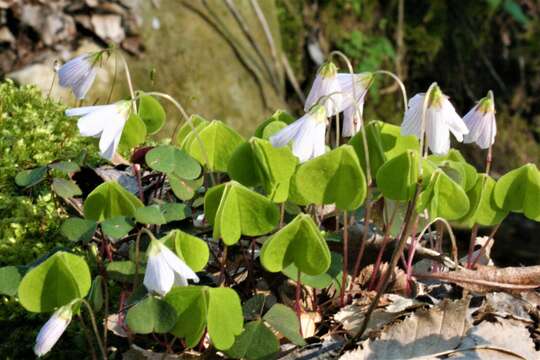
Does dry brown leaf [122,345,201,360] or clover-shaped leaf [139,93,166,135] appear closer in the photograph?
dry brown leaf [122,345,201,360]

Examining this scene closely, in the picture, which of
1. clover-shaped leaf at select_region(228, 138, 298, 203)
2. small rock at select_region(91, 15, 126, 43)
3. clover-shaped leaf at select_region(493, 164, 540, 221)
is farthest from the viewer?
small rock at select_region(91, 15, 126, 43)

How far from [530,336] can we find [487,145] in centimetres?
42

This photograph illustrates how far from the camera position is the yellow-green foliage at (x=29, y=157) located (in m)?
2.02

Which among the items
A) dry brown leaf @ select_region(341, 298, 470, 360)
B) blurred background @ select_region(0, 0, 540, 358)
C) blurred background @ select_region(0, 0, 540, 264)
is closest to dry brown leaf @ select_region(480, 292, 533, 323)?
dry brown leaf @ select_region(341, 298, 470, 360)

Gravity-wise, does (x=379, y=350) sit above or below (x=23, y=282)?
below

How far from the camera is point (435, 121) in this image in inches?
65.1

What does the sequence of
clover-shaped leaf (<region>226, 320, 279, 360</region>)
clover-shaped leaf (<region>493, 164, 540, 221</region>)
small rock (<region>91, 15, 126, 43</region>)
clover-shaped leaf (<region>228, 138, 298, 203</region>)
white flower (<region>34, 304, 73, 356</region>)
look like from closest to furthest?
white flower (<region>34, 304, 73, 356</region>), clover-shaped leaf (<region>226, 320, 279, 360</region>), clover-shaped leaf (<region>228, 138, 298, 203</region>), clover-shaped leaf (<region>493, 164, 540, 221</region>), small rock (<region>91, 15, 126, 43</region>)

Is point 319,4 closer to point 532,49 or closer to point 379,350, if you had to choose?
point 532,49

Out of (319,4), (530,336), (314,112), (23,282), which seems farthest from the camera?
(319,4)

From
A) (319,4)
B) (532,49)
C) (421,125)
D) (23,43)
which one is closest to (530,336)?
(421,125)

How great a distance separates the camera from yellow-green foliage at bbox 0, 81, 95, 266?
2.02 metres

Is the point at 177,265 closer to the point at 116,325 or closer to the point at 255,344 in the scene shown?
the point at 255,344

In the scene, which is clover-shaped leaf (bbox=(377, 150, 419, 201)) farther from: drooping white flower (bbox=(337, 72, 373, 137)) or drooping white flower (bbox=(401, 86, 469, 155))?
drooping white flower (bbox=(337, 72, 373, 137))

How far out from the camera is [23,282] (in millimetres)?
1491
